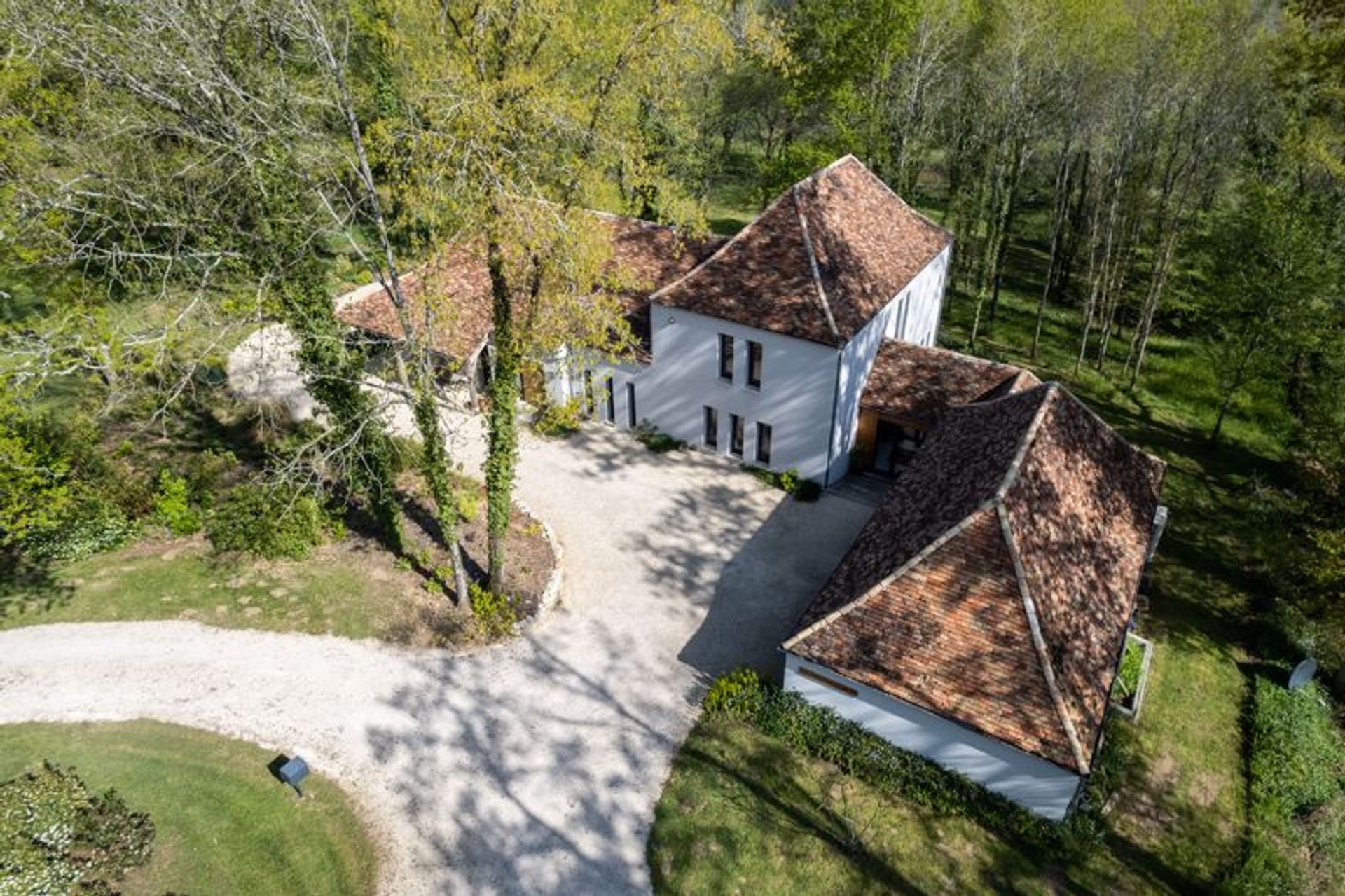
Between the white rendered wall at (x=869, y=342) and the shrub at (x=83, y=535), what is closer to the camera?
the shrub at (x=83, y=535)

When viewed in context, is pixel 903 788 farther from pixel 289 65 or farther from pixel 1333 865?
pixel 289 65

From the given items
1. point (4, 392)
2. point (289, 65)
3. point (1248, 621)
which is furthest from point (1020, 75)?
point (4, 392)

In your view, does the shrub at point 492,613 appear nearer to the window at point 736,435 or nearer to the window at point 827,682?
the window at point 827,682

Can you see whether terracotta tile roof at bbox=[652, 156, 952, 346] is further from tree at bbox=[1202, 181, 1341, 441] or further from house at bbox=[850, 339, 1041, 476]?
tree at bbox=[1202, 181, 1341, 441]

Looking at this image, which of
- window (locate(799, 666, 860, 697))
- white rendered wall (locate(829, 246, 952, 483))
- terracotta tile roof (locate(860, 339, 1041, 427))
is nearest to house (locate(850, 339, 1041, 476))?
terracotta tile roof (locate(860, 339, 1041, 427))

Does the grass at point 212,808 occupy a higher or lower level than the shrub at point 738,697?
lower

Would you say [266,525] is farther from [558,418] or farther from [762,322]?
[762,322]

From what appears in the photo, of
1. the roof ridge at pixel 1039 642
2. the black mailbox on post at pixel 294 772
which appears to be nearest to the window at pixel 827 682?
the roof ridge at pixel 1039 642
